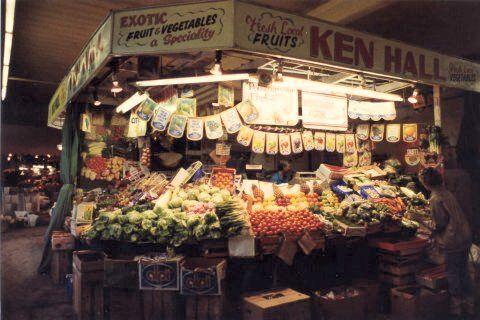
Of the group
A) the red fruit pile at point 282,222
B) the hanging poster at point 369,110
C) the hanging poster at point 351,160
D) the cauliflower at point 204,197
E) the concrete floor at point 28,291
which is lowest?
the concrete floor at point 28,291

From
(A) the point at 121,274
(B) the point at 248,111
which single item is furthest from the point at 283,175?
(A) the point at 121,274


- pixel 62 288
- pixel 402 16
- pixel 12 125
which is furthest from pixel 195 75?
pixel 12 125

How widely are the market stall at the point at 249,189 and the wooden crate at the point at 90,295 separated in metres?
0.02

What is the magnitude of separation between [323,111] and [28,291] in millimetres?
6361

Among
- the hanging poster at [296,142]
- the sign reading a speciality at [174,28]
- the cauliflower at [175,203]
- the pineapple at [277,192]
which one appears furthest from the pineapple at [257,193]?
the sign reading a speciality at [174,28]

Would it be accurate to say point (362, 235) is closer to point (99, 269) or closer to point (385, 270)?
point (385, 270)

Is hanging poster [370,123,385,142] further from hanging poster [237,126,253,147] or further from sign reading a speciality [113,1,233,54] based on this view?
sign reading a speciality [113,1,233,54]

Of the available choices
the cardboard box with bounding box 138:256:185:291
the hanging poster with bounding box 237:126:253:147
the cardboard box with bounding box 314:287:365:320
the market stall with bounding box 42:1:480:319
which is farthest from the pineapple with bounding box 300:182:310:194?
the cardboard box with bounding box 138:256:185:291

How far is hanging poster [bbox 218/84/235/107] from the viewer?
6.05 m

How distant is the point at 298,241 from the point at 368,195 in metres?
2.16

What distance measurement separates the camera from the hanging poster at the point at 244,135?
6.67m

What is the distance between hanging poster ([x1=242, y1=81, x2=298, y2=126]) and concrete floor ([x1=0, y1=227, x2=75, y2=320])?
14.4 ft

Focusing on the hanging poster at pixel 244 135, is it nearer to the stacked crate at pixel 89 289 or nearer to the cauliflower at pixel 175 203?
the cauliflower at pixel 175 203

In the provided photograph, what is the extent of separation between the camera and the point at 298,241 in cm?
498
